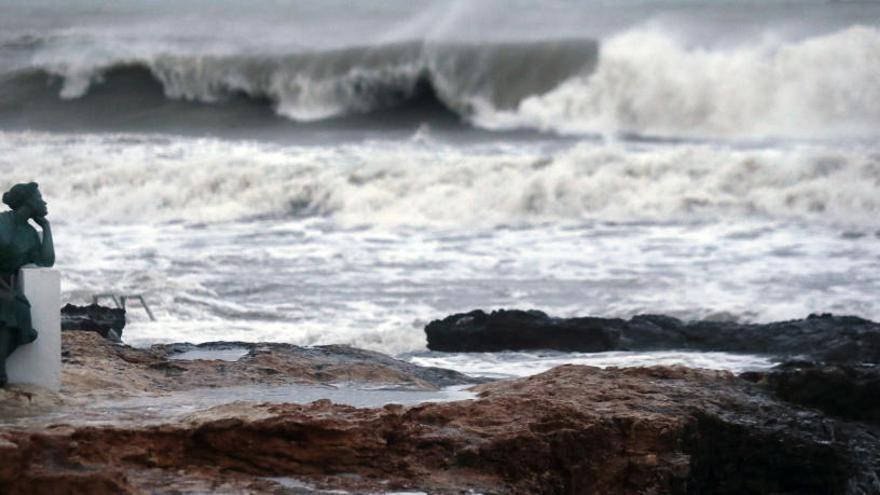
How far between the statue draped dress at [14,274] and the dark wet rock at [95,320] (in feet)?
9.23

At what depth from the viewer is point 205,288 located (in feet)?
50.5

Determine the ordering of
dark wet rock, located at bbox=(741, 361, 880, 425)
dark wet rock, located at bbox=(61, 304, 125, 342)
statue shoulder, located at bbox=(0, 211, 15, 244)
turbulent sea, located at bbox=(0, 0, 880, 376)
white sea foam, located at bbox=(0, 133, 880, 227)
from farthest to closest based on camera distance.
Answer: white sea foam, located at bbox=(0, 133, 880, 227)
turbulent sea, located at bbox=(0, 0, 880, 376)
dark wet rock, located at bbox=(61, 304, 125, 342)
dark wet rock, located at bbox=(741, 361, 880, 425)
statue shoulder, located at bbox=(0, 211, 15, 244)

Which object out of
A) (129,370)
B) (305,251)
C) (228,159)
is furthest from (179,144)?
(129,370)

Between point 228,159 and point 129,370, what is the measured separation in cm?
1984

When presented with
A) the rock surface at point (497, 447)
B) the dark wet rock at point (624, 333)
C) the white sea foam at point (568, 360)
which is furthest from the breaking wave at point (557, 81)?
the rock surface at point (497, 447)

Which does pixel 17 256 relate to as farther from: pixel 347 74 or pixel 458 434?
pixel 347 74

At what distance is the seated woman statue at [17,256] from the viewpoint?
6766 millimetres

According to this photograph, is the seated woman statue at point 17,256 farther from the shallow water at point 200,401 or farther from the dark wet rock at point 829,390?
the dark wet rock at point 829,390

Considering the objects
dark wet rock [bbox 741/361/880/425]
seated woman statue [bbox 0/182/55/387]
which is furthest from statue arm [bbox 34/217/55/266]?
dark wet rock [bbox 741/361/880/425]

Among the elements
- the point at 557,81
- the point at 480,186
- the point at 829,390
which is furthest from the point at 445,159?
the point at 829,390

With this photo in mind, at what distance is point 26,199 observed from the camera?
23.0ft

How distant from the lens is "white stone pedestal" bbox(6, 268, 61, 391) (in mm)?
6869

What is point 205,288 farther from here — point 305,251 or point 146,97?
point 146,97

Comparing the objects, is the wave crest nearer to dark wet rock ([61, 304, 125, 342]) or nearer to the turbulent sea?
the turbulent sea
